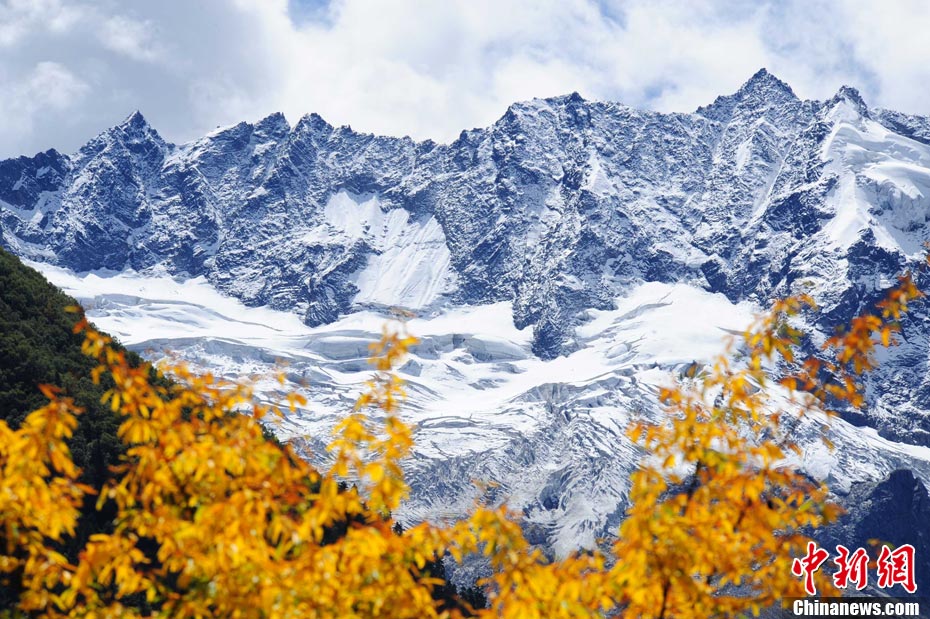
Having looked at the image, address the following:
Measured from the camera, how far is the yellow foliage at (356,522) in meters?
10.9

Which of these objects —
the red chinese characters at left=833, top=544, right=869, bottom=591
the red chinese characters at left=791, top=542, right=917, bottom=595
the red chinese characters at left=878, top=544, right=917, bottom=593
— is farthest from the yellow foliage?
the red chinese characters at left=833, top=544, right=869, bottom=591

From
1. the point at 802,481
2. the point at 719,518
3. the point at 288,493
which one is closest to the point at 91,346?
the point at 288,493

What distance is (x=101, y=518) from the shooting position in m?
48.2

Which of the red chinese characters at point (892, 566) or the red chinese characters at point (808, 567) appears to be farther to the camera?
the red chinese characters at point (892, 566)

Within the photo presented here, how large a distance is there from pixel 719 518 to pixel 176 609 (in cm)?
600

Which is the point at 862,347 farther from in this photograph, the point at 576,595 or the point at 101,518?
the point at 101,518

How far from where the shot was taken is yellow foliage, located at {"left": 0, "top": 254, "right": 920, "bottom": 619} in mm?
10922

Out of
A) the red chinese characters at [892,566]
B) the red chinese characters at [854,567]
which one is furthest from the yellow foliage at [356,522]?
the red chinese characters at [854,567]

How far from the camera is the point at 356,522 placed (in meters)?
11.7

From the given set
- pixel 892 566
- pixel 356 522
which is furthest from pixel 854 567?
pixel 356 522

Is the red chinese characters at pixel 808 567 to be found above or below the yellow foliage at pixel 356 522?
above

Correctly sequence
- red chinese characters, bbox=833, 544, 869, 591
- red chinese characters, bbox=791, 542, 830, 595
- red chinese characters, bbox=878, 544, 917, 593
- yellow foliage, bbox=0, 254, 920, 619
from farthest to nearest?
red chinese characters, bbox=833, 544, 869, 591
red chinese characters, bbox=878, 544, 917, 593
red chinese characters, bbox=791, 542, 830, 595
yellow foliage, bbox=0, 254, 920, 619

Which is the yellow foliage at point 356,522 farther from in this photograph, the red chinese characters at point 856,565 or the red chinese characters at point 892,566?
the red chinese characters at point 892,566

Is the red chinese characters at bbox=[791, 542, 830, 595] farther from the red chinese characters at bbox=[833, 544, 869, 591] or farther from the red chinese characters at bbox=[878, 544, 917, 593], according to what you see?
the red chinese characters at bbox=[878, 544, 917, 593]
